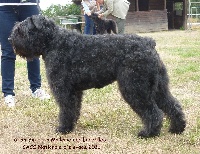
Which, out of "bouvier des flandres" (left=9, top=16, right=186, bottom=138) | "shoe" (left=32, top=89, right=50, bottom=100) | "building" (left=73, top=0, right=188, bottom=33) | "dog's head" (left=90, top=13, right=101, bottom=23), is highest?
"bouvier des flandres" (left=9, top=16, right=186, bottom=138)

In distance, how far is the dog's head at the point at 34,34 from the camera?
5.02 meters

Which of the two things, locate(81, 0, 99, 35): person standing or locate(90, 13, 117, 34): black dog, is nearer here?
locate(90, 13, 117, 34): black dog

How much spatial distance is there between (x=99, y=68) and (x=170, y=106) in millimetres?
1031

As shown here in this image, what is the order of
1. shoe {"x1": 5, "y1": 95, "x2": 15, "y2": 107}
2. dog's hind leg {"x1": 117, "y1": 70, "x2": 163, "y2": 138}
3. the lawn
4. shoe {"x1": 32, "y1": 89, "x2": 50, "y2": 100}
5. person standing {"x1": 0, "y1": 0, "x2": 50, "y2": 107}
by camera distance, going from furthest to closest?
1. shoe {"x1": 32, "y1": 89, "x2": 50, "y2": 100}
2. shoe {"x1": 5, "y1": 95, "x2": 15, "y2": 107}
3. person standing {"x1": 0, "y1": 0, "x2": 50, "y2": 107}
4. dog's hind leg {"x1": 117, "y1": 70, "x2": 163, "y2": 138}
5. the lawn

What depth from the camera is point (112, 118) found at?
18.8ft

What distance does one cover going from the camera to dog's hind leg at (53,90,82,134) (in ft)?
16.3

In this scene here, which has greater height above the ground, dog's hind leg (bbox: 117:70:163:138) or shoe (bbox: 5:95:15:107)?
dog's hind leg (bbox: 117:70:163:138)

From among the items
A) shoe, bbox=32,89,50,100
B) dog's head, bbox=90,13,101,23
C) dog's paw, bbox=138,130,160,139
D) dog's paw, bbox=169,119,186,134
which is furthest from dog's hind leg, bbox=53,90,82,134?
dog's head, bbox=90,13,101,23

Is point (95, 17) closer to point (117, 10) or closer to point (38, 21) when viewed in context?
point (117, 10)

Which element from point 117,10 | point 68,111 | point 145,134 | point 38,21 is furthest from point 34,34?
point 117,10

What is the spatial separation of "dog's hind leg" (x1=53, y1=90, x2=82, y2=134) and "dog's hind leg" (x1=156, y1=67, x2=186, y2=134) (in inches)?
42.8

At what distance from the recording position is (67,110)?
502 centimetres

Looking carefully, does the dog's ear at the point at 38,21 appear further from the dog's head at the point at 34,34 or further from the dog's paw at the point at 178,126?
the dog's paw at the point at 178,126

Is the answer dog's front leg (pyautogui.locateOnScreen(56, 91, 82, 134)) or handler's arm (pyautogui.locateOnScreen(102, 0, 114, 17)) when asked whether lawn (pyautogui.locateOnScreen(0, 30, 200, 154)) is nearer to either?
dog's front leg (pyautogui.locateOnScreen(56, 91, 82, 134))
